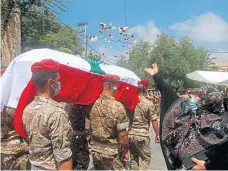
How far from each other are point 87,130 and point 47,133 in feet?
8.09

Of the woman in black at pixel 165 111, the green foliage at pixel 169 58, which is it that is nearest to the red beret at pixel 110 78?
the woman in black at pixel 165 111

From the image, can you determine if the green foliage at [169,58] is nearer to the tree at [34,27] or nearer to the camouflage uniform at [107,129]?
the tree at [34,27]

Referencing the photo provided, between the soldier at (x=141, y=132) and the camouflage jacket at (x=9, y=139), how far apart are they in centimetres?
237

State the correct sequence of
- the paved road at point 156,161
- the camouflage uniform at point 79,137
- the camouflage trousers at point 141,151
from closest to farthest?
the camouflage uniform at point 79,137 → the camouflage trousers at point 141,151 → the paved road at point 156,161

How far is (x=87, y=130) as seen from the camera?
16.5 feet

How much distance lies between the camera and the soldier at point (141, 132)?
5.58 meters

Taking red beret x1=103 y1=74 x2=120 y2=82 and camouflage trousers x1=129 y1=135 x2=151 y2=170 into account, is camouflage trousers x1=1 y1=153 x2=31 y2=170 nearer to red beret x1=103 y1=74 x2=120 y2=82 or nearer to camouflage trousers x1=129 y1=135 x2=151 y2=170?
red beret x1=103 y1=74 x2=120 y2=82

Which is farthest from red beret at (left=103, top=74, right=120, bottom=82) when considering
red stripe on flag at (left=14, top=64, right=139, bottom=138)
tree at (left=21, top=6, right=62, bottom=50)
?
tree at (left=21, top=6, right=62, bottom=50)

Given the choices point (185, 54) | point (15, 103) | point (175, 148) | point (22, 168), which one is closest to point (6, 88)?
point (15, 103)

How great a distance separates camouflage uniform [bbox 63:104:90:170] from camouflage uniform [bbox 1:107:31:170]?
1.27 metres

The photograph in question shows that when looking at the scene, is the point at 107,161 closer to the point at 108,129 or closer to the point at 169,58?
the point at 108,129

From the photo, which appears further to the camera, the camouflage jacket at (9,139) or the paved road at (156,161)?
the paved road at (156,161)

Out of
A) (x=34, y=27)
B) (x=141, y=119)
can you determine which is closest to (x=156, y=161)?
(x=141, y=119)

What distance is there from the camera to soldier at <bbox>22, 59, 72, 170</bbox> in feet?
8.43
